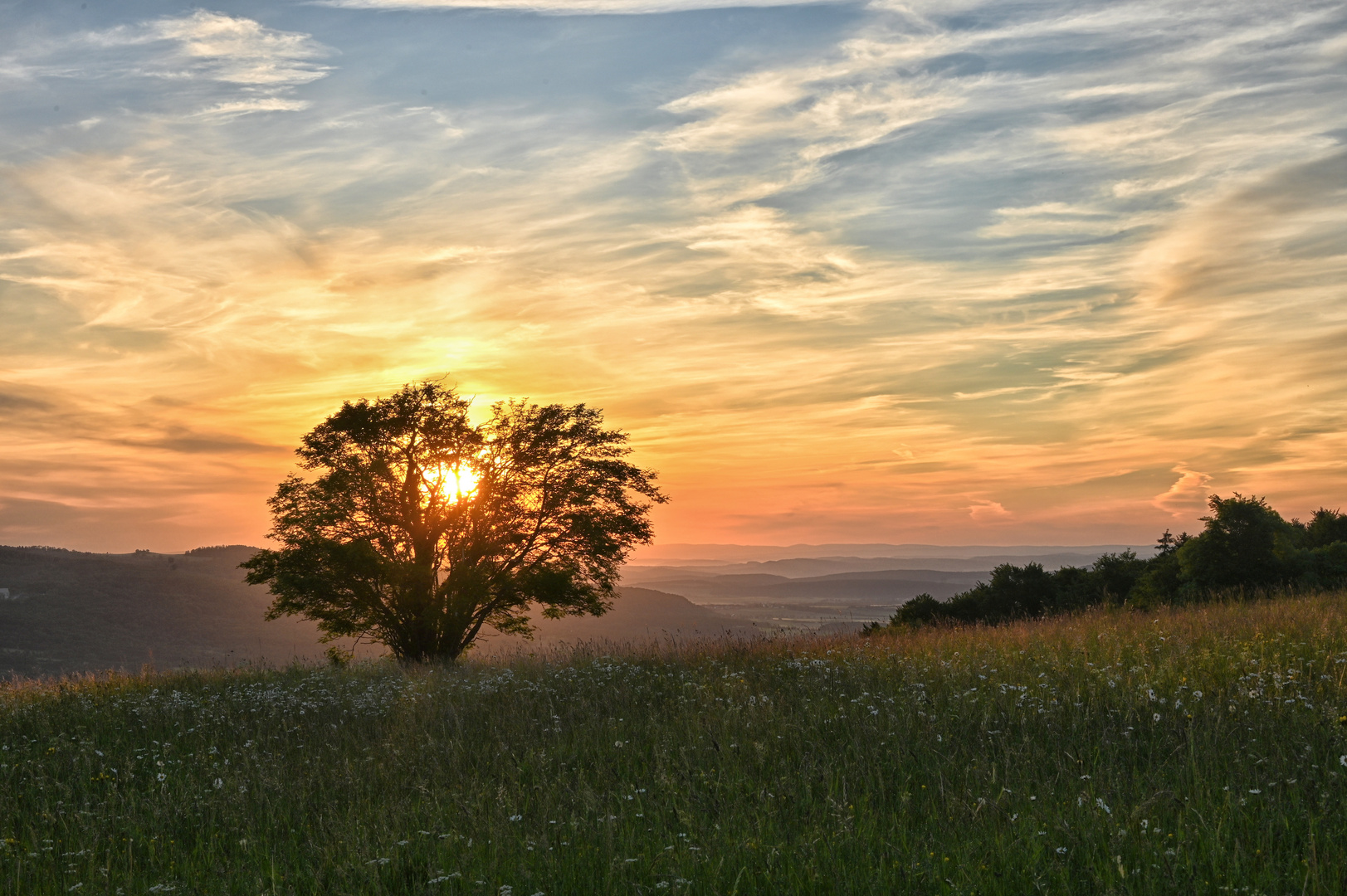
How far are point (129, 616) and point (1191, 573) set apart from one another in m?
148

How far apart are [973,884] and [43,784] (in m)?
10.1

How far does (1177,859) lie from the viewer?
5.69 metres

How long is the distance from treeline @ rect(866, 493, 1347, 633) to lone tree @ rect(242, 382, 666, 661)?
10173 mm

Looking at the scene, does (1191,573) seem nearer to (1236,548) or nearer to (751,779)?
(1236,548)

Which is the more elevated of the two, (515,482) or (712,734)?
(515,482)

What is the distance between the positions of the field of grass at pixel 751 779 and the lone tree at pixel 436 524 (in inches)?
511

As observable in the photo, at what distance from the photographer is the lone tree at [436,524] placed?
2769cm

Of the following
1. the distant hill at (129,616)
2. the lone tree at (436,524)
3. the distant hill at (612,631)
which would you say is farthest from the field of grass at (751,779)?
the distant hill at (129,616)

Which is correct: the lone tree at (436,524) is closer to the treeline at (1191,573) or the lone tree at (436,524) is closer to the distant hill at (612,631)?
the distant hill at (612,631)

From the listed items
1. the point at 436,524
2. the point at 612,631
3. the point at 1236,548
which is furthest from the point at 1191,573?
the point at 612,631

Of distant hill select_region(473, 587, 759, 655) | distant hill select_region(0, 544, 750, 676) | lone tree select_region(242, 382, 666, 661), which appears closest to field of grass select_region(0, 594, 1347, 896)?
distant hill select_region(473, 587, 759, 655)

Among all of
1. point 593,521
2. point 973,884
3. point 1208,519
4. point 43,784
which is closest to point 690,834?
point 973,884

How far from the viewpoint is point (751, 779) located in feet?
27.6

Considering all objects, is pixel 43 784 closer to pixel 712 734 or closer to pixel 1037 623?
pixel 712 734
